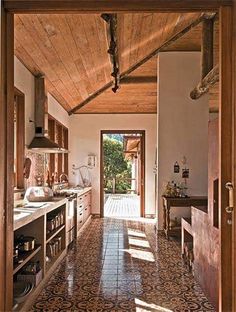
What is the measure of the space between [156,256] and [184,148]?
266cm

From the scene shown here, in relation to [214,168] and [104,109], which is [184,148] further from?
[214,168]

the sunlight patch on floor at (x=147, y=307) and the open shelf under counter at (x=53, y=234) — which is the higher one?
the open shelf under counter at (x=53, y=234)

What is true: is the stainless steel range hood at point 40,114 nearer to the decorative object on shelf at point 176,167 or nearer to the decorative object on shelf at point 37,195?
the decorative object on shelf at point 37,195

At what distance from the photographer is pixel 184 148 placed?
Result: 7.17 meters

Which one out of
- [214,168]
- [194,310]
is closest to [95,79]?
[214,168]

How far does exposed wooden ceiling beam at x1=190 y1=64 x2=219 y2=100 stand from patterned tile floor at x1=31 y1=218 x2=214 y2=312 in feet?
8.45

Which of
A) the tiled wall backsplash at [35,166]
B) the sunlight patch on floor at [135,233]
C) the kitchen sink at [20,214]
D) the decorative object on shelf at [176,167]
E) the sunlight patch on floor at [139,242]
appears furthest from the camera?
the decorative object on shelf at [176,167]

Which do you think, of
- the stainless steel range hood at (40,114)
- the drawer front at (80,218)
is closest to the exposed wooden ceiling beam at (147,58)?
the stainless steel range hood at (40,114)

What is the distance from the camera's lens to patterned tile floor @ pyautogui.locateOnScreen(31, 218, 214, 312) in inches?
130

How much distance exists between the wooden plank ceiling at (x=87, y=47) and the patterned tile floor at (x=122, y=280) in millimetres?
2803

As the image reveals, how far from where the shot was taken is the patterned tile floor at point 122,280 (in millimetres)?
3305

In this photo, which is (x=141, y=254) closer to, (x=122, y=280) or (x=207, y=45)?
(x=122, y=280)

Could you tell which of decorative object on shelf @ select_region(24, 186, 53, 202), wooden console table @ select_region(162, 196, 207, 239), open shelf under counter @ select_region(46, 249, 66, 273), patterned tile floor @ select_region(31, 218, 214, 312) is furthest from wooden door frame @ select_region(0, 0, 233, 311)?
wooden console table @ select_region(162, 196, 207, 239)

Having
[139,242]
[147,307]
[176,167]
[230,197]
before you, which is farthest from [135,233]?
[230,197]
